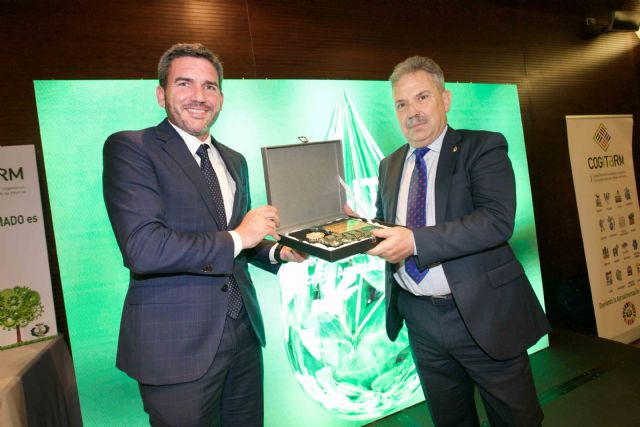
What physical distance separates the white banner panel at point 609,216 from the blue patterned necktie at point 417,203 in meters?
2.81

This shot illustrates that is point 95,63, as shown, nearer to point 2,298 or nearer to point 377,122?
point 2,298

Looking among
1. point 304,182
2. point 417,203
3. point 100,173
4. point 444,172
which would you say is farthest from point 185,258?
point 444,172

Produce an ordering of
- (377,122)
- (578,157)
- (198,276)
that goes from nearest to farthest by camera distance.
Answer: (198,276)
(377,122)
(578,157)

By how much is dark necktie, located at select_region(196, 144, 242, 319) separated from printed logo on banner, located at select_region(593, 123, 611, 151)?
4280 mm

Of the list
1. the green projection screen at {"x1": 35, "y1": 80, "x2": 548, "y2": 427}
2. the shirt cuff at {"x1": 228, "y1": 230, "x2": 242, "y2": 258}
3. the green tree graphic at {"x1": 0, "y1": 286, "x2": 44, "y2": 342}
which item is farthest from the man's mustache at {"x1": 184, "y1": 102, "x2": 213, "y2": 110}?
the green tree graphic at {"x1": 0, "y1": 286, "x2": 44, "y2": 342}

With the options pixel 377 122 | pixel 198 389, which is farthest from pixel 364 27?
pixel 198 389

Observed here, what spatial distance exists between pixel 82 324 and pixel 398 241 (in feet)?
6.14

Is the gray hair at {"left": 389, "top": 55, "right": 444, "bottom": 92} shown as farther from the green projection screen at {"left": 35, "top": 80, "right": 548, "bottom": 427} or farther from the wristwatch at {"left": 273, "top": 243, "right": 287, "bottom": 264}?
the wristwatch at {"left": 273, "top": 243, "right": 287, "bottom": 264}

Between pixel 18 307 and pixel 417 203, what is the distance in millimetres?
2263

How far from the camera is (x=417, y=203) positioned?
205cm

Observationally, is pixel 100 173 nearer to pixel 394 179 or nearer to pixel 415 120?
pixel 394 179

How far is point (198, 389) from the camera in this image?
1.58 metres

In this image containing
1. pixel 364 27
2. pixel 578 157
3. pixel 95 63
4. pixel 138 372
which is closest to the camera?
pixel 138 372

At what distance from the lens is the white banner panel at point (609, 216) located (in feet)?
13.1
